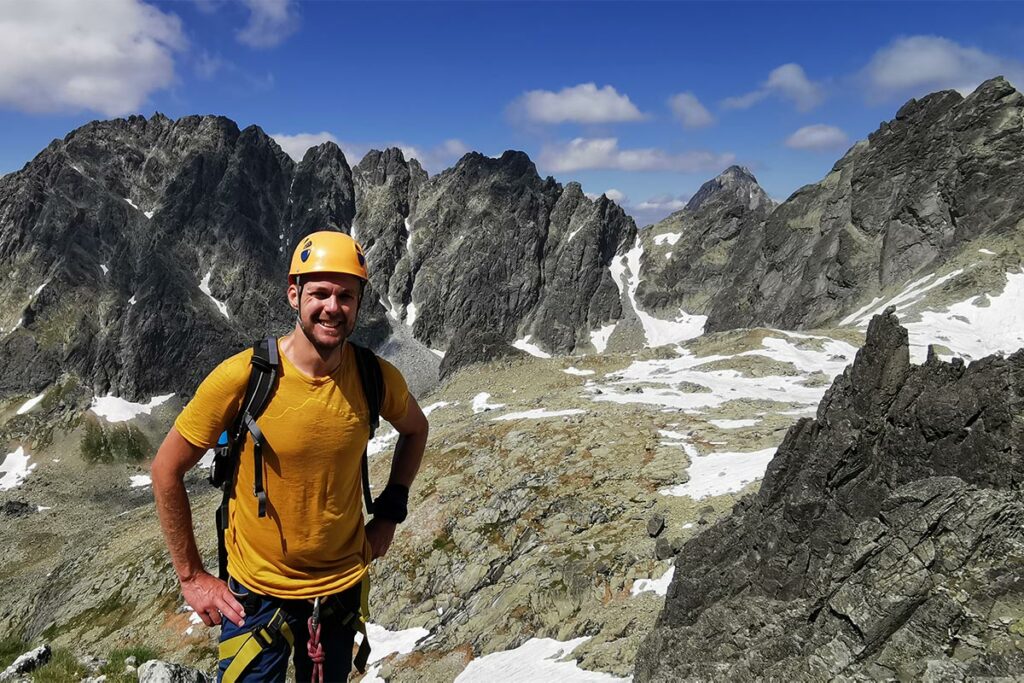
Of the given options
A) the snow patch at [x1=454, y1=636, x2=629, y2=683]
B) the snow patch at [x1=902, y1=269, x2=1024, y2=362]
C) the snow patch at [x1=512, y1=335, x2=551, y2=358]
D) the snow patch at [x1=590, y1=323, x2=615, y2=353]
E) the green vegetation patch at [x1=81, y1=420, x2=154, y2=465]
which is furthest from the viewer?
the snow patch at [x1=512, y1=335, x2=551, y2=358]

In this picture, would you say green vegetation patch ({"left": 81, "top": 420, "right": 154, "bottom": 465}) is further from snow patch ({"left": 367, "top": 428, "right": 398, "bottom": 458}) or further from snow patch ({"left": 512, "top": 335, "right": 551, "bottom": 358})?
snow patch ({"left": 367, "top": 428, "right": 398, "bottom": 458})

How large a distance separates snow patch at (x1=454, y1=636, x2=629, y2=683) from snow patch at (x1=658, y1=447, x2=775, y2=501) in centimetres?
813

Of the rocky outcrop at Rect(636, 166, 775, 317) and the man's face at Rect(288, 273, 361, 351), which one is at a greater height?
the rocky outcrop at Rect(636, 166, 775, 317)

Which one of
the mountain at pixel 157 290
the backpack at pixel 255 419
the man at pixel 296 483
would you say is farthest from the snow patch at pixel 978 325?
the mountain at pixel 157 290

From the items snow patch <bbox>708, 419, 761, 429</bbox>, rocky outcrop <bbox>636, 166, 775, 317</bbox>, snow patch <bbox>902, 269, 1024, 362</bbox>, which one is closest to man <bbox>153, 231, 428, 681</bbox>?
snow patch <bbox>708, 419, 761, 429</bbox>

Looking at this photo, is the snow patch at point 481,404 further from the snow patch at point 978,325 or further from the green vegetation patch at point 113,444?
the green vegetation patch at point 113,444

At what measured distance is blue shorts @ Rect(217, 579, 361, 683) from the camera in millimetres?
5504

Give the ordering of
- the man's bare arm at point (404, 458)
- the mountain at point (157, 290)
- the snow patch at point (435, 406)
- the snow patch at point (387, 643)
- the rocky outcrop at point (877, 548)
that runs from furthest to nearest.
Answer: the mountain at point (157, 290) → the snow patch at point (435, 406) → the snow patch at point (387, 643) → the rocky outcrop at point (877, 548) → the man's bare arm at point (404, 458)

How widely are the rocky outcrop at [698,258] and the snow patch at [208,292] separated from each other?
130 meters

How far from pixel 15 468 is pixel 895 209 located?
187m

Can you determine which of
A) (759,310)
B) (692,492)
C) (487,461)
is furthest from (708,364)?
(759,310)

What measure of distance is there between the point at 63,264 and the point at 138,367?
41.7 meters

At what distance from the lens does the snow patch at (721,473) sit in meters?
22.3

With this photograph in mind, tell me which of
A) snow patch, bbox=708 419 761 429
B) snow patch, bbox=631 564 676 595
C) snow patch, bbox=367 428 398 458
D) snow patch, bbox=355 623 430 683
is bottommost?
snow patch, bbox=355 623 430 683
